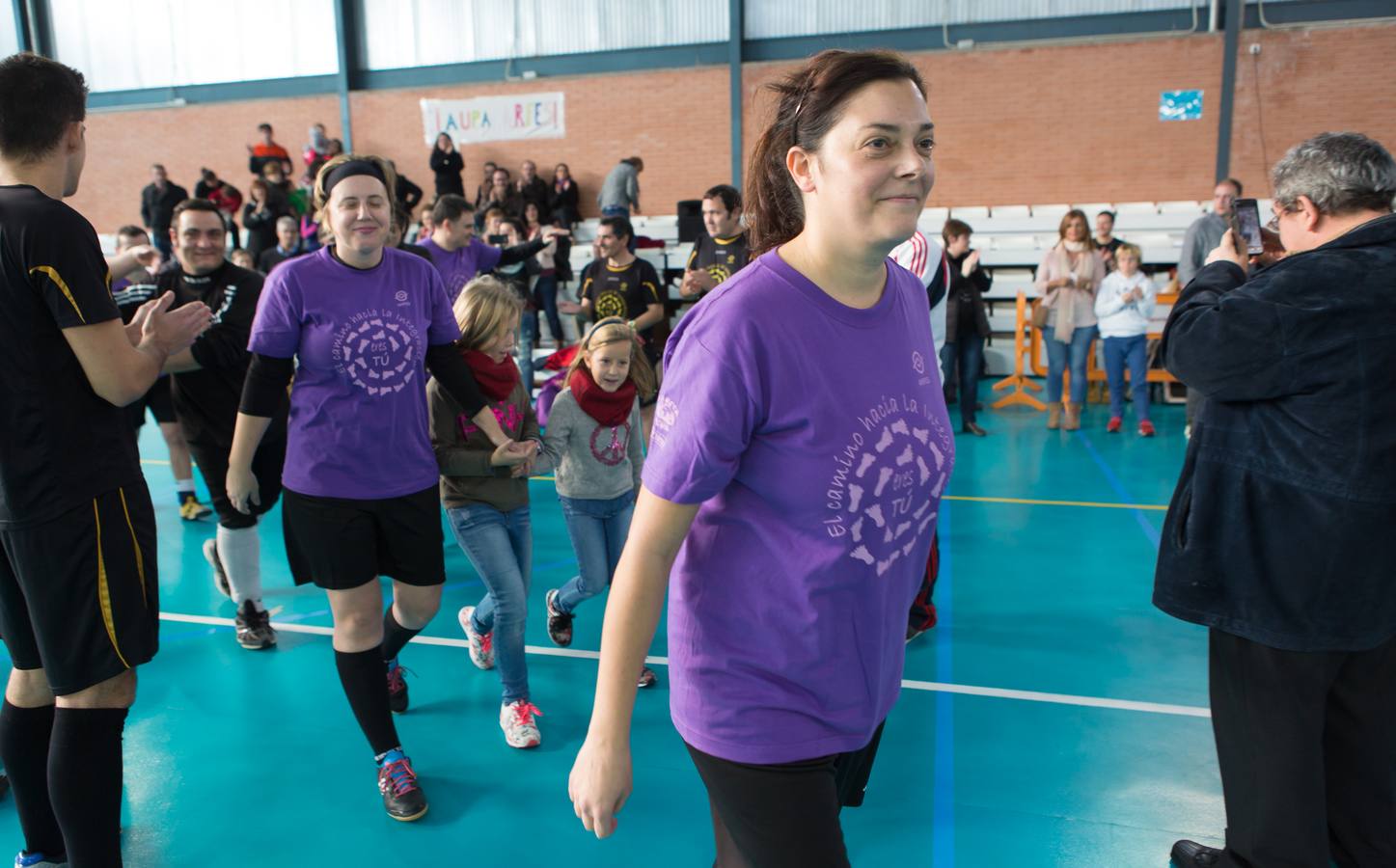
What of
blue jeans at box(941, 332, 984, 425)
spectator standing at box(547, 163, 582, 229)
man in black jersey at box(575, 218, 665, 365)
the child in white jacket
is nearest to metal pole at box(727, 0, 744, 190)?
spectator standing at box(547, 163, 582, 229)

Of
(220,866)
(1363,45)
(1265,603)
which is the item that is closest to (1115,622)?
(1265,603)

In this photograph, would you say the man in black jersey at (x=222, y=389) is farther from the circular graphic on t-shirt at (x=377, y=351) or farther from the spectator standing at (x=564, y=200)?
the spectator standing at (x=564, y=200)

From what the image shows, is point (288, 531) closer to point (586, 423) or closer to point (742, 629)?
point (586, 423)

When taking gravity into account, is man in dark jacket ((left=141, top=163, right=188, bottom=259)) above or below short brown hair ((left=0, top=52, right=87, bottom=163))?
above

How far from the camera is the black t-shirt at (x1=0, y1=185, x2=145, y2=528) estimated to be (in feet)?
6.71

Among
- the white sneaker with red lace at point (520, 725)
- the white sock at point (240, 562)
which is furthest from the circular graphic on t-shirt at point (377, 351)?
the white sock at point (240, 562)

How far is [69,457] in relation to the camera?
217 centimetres

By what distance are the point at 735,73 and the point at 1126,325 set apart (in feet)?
27.6

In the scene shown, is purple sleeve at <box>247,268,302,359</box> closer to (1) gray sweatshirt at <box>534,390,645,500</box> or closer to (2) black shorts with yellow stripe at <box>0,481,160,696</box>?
(2) black shorts with yellow stripe at <box>0,481,160,696</box>

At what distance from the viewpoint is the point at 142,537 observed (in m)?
2.31

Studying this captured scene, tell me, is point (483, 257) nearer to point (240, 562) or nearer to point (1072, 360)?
point (240, 562)

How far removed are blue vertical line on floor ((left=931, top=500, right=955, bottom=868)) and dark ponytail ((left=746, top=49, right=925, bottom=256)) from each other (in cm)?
150

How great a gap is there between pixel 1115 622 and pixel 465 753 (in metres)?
2.88

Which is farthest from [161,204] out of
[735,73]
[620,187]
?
[735,73]
